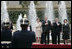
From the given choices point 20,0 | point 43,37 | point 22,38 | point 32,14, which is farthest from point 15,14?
point 22,38

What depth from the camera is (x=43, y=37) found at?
579 inches

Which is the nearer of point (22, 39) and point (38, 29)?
point (22, 39)

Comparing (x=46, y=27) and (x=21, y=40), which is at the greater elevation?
(x=21, y=40)

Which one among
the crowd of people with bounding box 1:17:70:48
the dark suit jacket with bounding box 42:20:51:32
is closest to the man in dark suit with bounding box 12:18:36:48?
the crowd of people with bounding box 1:17:70:48

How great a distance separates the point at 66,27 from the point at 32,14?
12372 millimetres

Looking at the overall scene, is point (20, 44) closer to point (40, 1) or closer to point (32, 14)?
point (32, 14)

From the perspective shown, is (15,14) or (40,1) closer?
(15,14)

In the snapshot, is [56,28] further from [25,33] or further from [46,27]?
[25,33]

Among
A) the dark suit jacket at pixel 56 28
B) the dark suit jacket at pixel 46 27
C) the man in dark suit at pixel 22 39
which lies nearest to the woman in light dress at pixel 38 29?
the dark suit jacket at pixel 46 27

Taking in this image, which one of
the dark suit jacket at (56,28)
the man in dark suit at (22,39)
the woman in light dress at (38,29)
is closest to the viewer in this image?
the man in dark suit at (22,39)

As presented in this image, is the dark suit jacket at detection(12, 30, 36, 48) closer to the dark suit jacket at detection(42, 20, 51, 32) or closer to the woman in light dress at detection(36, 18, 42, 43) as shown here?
the dark suit jacket at detection(42, 20, 51, 32)

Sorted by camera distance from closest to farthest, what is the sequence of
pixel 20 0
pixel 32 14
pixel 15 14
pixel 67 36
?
pixel 67 36 < pixel 32 14 < pixel 15 14 < pixel 20 0

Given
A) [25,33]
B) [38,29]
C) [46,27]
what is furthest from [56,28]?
[25,33]

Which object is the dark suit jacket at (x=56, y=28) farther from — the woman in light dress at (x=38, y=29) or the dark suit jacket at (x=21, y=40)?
the dark suit jacket at (x=21, y=40)
